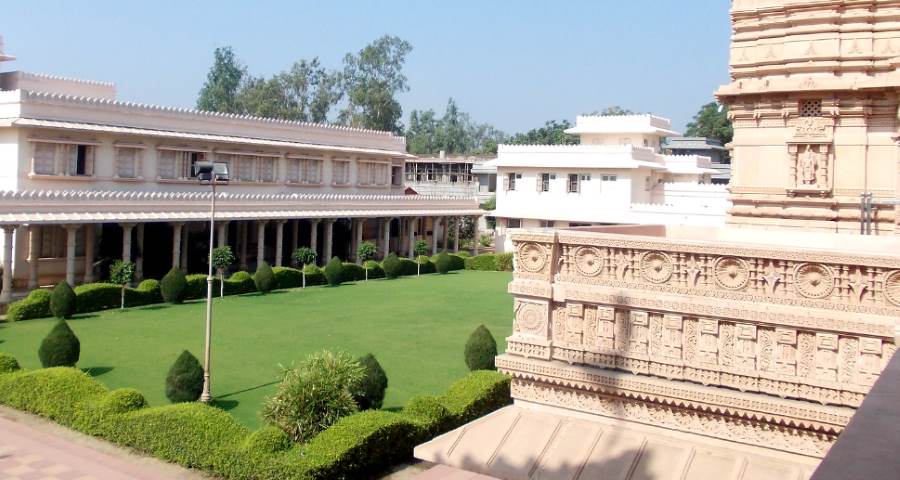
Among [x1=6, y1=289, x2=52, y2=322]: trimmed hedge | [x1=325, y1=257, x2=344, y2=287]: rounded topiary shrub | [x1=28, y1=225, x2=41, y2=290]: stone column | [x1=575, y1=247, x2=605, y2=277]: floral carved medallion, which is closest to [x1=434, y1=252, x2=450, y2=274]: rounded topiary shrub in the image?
[x1=325, y1=257, x2=344, y2=287]: rounded topiary shrub

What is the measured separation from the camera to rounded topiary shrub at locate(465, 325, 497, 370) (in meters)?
14.9

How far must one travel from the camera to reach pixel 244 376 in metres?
15.2

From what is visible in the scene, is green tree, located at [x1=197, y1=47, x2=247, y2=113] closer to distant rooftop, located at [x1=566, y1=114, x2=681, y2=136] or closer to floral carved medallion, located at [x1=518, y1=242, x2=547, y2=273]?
distant rooftop, located at [x1=566, y1=114, x2=681, y2=136]

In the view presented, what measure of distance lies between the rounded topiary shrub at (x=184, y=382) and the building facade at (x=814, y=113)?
1025 cm

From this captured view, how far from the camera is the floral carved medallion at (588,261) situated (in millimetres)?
6984

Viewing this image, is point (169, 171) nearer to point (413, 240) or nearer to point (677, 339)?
point (413, 240)

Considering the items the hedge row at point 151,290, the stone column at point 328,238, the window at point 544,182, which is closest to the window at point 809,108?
the hedge row at point 151,290

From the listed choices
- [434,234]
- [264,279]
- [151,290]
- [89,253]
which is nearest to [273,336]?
[151,290]

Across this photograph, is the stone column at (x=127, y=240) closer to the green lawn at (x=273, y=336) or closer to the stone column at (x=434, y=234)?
the green lawn at (x=273, y=336)

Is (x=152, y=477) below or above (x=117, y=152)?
below

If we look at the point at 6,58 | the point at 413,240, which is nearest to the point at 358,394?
the point at 413,240

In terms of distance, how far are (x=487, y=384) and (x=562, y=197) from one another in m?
25.9

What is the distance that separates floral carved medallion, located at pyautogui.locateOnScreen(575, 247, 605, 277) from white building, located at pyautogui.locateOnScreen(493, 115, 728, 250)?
2701 cm

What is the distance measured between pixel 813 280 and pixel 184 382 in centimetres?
1017
